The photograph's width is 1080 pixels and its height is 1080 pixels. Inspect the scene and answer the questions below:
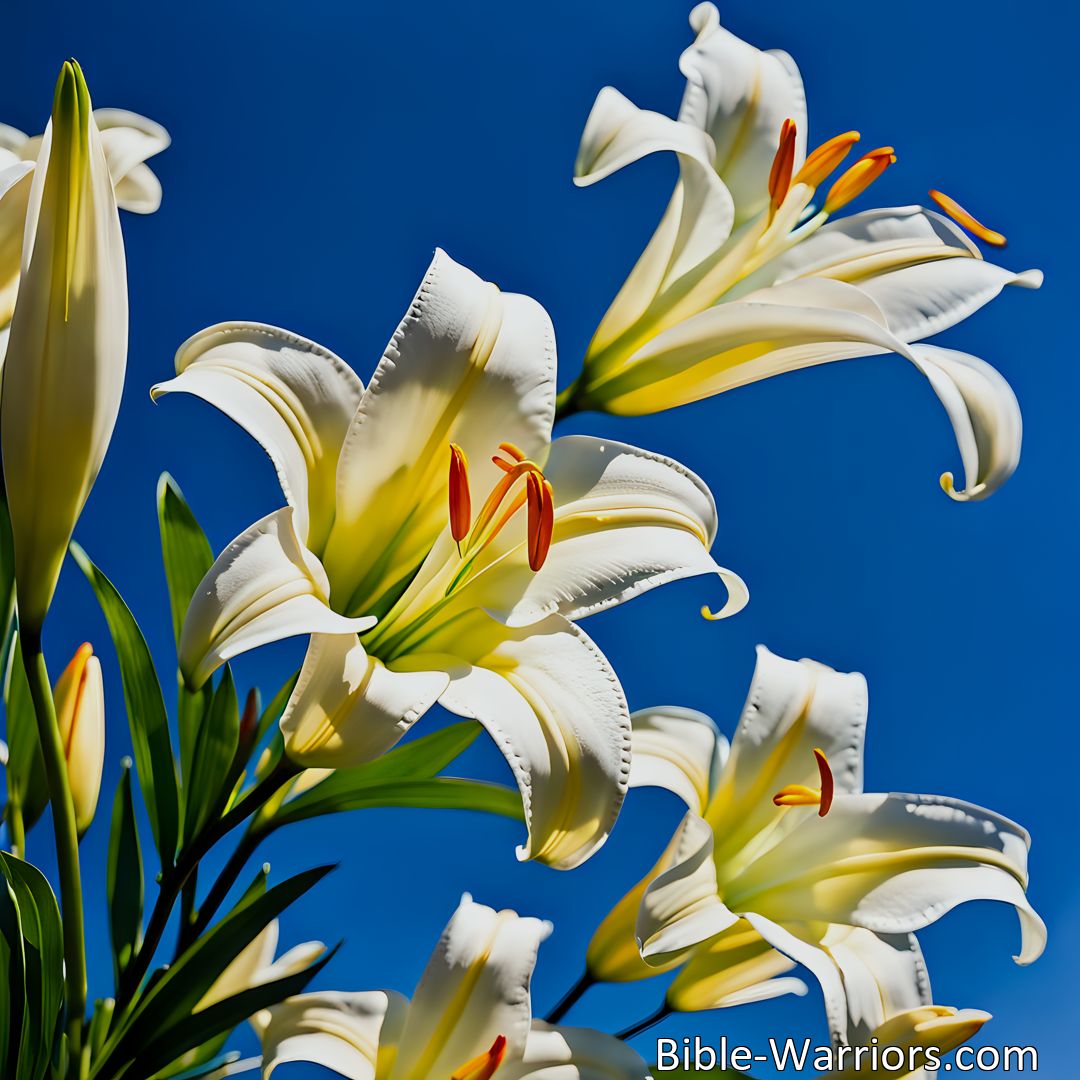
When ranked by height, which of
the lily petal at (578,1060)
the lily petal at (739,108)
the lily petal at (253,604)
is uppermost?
the lily petal at (739,108)

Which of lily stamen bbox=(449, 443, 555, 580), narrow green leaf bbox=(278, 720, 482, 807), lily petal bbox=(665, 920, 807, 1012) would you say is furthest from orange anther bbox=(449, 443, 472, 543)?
lily petal bbox=(665, 920, 807, 1012)

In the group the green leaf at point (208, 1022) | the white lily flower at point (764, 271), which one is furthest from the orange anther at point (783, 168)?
the green leaf at point (208, 1022)

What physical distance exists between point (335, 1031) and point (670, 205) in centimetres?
35

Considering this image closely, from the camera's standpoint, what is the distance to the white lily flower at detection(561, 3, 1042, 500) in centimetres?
42

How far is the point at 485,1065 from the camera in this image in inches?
15.0

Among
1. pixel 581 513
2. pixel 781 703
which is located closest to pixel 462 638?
pixel 581 513

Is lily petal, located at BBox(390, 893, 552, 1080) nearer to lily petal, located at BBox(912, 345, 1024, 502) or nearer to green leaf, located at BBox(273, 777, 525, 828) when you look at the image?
green leaf, located at BBox(273, 777, 525, 828)

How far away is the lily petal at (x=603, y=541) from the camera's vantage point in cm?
38

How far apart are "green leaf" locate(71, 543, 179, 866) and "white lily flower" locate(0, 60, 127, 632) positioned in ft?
→ 0.44

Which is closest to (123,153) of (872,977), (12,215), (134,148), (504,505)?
(134,148)

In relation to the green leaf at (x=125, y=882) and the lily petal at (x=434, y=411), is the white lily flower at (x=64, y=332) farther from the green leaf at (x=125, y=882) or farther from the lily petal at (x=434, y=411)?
the green leaf at (x=125, y=882)

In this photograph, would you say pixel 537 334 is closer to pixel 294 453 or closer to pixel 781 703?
pixel 294 453

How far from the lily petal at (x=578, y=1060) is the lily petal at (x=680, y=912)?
1.5 inches

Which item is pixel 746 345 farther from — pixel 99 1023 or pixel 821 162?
pixel 99 1023
